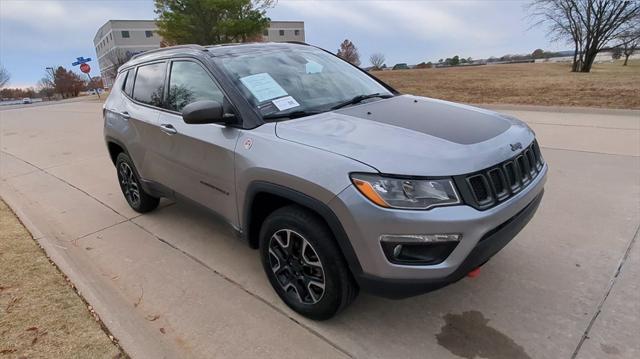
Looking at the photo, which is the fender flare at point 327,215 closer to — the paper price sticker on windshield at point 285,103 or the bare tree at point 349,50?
the paper price sticker on windshield at point 285,103

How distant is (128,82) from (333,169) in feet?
10.5

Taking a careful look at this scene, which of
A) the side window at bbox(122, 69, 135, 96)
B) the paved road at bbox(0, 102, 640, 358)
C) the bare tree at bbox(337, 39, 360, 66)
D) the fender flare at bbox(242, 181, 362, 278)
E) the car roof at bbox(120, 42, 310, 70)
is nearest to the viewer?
the fender flare at bbox(242, 181, 362, 278)

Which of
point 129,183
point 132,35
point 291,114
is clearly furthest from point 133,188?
point 132,35

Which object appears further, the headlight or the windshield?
the windshield

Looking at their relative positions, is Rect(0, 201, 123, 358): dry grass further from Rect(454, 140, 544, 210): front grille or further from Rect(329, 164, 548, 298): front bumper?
Rect(454, 140, 544, 210): front grille

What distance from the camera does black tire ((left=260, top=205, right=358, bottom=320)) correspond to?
2.36 meters

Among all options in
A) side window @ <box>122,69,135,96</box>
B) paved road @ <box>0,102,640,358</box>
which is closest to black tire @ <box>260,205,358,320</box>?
paved road @ <box>0,102,640,358</box>

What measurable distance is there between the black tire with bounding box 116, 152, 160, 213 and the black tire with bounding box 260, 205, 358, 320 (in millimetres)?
2316

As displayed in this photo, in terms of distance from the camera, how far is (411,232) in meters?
2.07

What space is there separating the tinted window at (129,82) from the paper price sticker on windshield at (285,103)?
222 centimetres

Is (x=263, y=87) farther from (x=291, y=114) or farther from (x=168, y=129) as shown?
(x=168, y=129)

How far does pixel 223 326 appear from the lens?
2.73 metres

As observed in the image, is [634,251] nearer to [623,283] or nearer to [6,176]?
[623,283]

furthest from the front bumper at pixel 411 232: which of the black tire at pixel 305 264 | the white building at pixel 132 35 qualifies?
the white building at pixel 132 35
